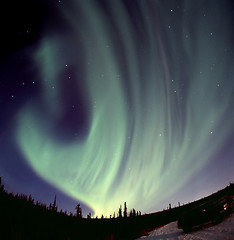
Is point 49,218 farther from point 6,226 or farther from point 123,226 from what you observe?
point 123,226

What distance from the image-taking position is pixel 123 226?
51.8 feet

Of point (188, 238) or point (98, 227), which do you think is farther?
point (98, 227)

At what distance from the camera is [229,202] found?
8797 mm

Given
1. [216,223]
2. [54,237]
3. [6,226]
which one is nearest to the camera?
[216,223]

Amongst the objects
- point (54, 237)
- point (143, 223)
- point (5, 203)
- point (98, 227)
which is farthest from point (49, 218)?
point (143, 223)

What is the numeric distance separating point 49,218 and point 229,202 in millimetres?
11507

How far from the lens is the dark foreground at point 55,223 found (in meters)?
8.59

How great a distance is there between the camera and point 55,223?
39.2 feet

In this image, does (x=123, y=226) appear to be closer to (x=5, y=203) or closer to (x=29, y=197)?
(x=29, y=197)

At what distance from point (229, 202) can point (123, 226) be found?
34.3 feet

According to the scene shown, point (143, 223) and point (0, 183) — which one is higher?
point (0, 183)

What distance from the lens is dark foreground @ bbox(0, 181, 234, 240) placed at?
859 centimetres

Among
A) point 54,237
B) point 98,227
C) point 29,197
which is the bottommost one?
point 54,237

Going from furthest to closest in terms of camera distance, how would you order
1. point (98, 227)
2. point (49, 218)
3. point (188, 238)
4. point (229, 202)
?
1. point (98, 227)
2. point (49, 218)
3. point (229, 202)
4. point (188, 238)
